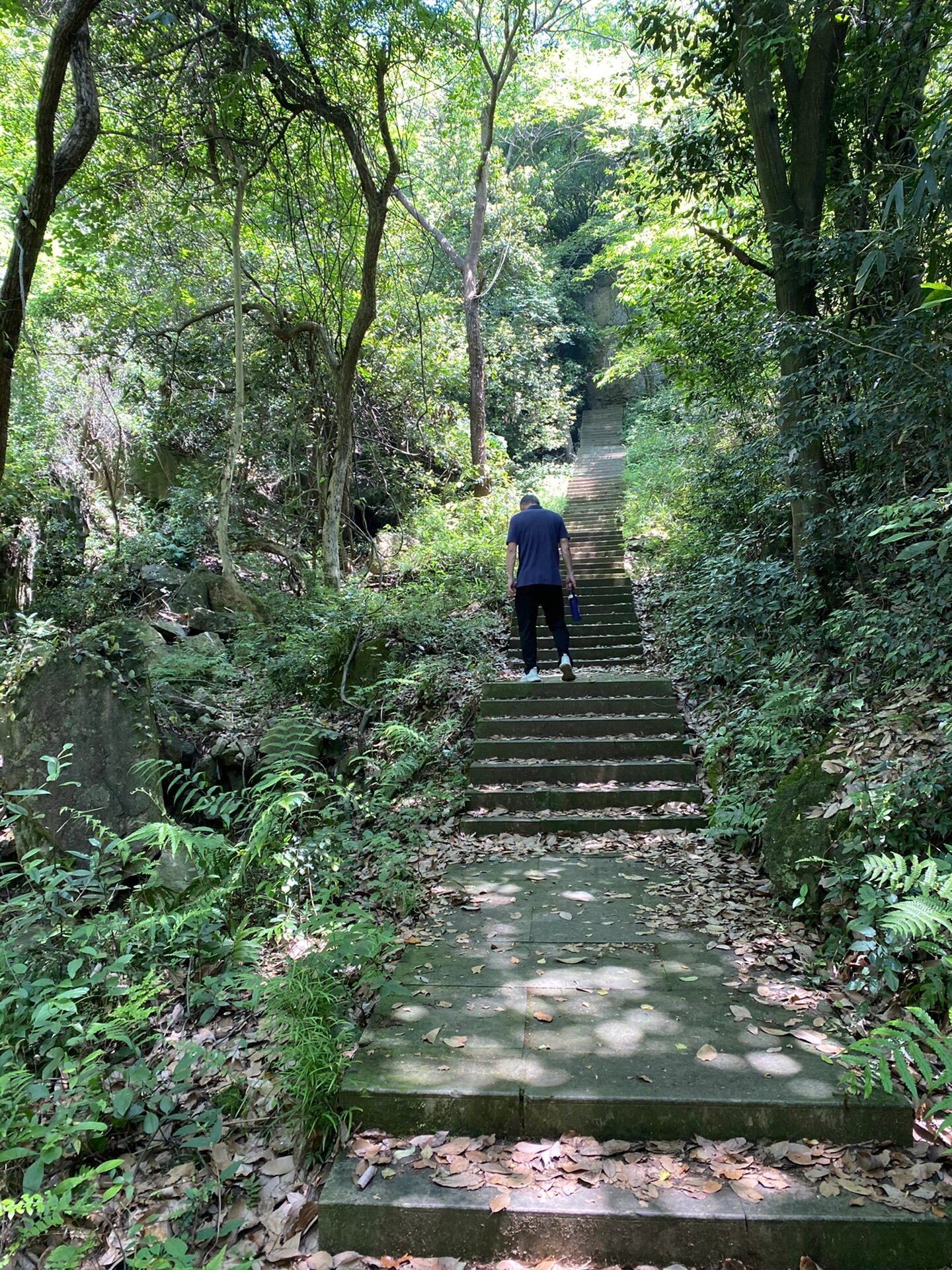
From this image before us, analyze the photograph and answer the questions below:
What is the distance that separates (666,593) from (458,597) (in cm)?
267

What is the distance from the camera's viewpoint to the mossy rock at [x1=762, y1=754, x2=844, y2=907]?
11.8 ft

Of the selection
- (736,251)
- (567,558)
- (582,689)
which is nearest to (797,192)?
(736,251)

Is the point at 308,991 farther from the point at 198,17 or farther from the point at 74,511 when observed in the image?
the point at 74,511

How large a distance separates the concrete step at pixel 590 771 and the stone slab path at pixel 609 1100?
1.32 meters

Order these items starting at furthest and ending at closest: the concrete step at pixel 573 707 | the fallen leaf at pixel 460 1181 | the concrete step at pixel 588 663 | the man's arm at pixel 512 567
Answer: the concrete step at pixel 588 663 < the man's arm at pixel 512 567 < the concrete step at pixel 573 707 < the fallen leaf at pixel 460 1181

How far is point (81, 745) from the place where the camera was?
529 centimetres

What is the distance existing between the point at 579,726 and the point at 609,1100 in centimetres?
385

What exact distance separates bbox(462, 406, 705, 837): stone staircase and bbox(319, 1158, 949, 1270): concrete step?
2.85 metres

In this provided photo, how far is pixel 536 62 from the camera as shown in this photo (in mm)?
14000

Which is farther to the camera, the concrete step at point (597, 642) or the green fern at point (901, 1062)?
the concrete step at point (597, 642)

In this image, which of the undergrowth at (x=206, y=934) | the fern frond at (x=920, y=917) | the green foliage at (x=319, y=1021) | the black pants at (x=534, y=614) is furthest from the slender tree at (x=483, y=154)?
the fern frond at (x=920, y=917)

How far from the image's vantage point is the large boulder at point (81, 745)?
511 cm

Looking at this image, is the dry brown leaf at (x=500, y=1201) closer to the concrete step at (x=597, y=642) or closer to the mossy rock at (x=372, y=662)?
the mossy rock at (x=372, y=662)

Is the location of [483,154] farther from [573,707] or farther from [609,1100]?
[609,1100]
